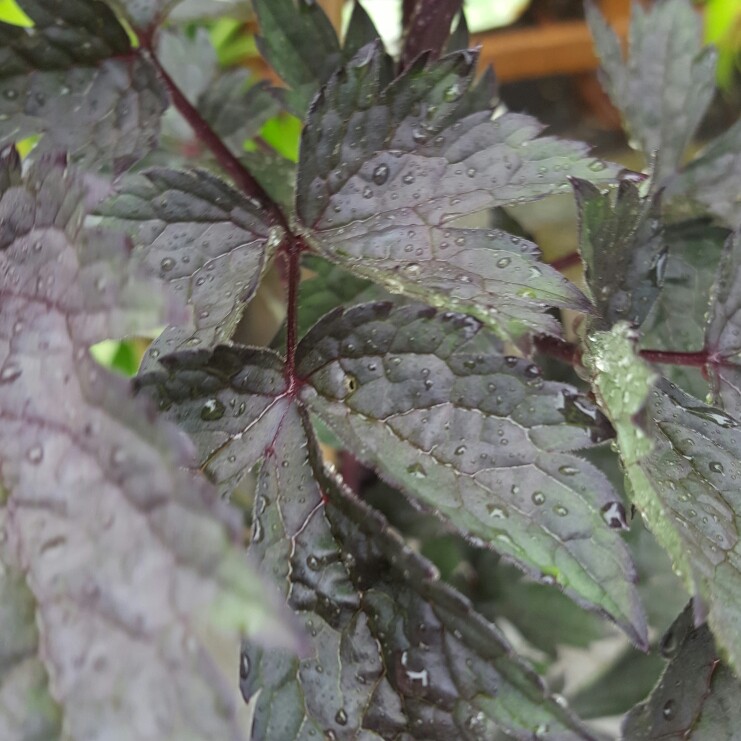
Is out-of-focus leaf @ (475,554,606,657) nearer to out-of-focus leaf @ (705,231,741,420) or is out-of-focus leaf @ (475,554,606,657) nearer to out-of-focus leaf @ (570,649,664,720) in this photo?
out-of-focus leaf @ (570,649,664,720)

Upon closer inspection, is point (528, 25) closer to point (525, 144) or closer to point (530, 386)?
Answer: point (525, 144)

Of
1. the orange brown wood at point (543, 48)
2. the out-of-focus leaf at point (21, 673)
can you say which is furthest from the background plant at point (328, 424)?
the orange brown wood at point (543, 48)

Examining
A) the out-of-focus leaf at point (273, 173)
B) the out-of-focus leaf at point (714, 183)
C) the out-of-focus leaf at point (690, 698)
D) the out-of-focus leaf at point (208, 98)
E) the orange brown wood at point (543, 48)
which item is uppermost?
the out-of-focus leaf at point (208, 98)

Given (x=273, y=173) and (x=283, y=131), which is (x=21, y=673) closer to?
(x=273, y=173)

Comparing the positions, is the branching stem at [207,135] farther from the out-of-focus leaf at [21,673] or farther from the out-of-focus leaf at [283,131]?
the out-of-focus leaf at [283,131]

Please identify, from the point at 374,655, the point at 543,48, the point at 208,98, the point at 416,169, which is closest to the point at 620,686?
the point at 374,655

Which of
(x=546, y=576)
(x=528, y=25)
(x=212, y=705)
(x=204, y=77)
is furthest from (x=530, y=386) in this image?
(x=528, y=25)

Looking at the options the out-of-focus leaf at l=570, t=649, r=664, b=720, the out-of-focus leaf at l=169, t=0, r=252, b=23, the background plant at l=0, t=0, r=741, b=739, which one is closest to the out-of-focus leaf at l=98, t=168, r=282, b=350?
the background plant at l=0, t=0, r=741, b=739
